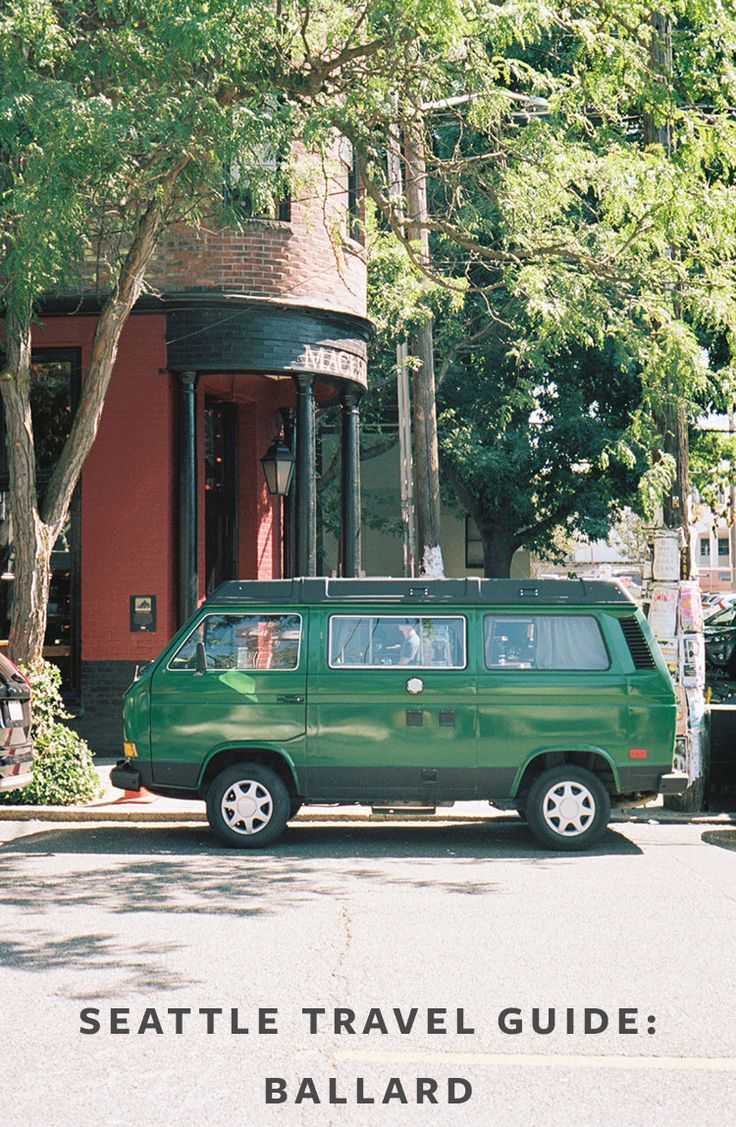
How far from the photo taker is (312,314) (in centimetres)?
1641

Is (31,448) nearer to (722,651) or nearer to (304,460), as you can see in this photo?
(304,460)

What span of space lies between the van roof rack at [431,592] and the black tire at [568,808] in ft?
4.51

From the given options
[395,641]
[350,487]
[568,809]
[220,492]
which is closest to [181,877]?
[395,641]

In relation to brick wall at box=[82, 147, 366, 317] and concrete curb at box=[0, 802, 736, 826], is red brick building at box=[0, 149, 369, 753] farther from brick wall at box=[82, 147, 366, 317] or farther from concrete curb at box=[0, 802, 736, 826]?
concrete curb at box=[0, 802, 736, 826]

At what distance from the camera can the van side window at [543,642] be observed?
35.2 feet

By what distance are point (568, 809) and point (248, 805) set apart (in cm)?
252

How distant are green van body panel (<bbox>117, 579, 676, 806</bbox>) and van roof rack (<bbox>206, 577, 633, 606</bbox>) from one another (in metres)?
0.38

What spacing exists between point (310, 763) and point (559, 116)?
7138 mm

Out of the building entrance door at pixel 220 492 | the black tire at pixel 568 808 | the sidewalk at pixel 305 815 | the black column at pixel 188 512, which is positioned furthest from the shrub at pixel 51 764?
the building entrance door at pixel 220 492

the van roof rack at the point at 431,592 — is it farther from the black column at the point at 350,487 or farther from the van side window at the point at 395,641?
the black column at the point at 350,487

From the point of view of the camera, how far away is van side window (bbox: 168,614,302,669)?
1076 cm

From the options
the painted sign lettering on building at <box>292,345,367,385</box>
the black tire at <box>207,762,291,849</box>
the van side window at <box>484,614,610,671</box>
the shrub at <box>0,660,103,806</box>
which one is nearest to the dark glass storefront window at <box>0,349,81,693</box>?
the painted sign lettering on building at <box>292,345,367,385</box>

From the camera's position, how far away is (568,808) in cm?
1060

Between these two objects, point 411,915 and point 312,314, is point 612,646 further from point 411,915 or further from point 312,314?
point 312,314
